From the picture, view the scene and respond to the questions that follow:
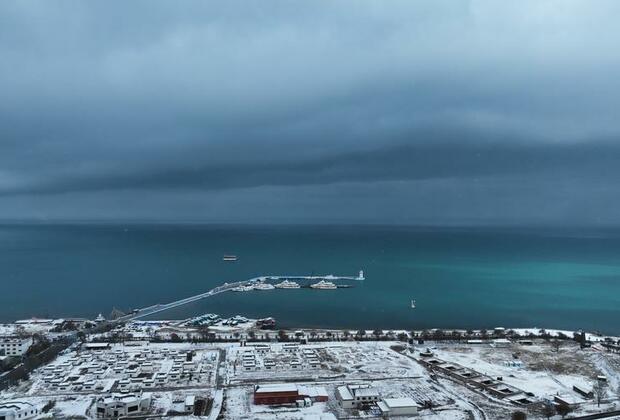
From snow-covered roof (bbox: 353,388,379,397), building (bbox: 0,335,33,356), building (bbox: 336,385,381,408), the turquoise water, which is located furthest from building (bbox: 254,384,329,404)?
the turquoise water

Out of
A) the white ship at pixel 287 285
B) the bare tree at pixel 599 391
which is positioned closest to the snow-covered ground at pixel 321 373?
the bare tree at pixel 599 391

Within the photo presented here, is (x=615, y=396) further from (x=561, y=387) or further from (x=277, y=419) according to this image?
(x=277, y=419)

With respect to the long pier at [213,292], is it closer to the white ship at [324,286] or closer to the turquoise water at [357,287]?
the turquoise water at [357,287]

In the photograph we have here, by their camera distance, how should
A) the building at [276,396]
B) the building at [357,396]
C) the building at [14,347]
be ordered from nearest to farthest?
1. the building at [357,396]
2. the building at [276,396]
3. the building at [14,347]

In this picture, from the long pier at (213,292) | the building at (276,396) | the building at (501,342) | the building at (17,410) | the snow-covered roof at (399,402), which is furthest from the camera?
the long pier at (213,292)

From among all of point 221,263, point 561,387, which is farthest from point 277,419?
point 221,263

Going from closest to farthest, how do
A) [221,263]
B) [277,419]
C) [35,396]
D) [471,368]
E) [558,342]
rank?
[277,419] < [35,396] < [471,368] < [558,342] < [221,263]
